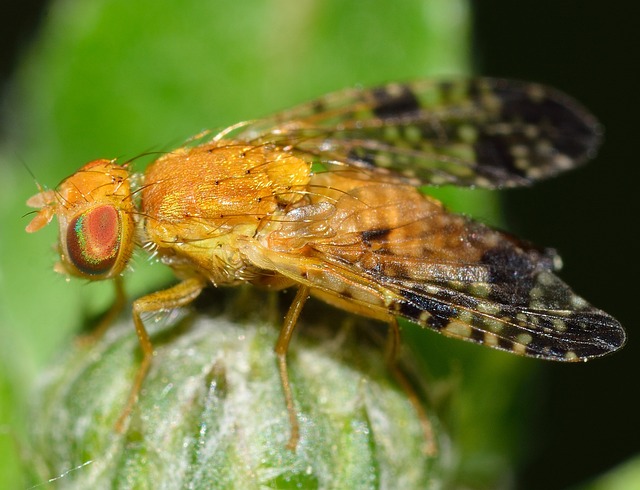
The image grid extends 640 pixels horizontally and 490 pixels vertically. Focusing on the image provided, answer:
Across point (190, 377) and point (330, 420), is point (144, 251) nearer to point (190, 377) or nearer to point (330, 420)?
point (190, 377)

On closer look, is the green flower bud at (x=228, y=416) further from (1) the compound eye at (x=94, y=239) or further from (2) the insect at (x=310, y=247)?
(1) the compound eye at (x=94, y=239)

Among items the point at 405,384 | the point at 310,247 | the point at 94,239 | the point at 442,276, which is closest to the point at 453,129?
the point at 442,276

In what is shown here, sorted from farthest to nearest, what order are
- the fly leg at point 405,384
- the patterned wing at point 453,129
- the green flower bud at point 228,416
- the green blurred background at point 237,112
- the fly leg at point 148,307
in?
the green blurred background at point 237,112, the patterned wing at point 453,129, the fly leg at point 405,384, the fly leg at point 148,307, the green flower bud at point 228,416

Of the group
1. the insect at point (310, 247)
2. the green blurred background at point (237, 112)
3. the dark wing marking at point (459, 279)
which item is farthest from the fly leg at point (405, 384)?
the green blurred background at point (237, 112)

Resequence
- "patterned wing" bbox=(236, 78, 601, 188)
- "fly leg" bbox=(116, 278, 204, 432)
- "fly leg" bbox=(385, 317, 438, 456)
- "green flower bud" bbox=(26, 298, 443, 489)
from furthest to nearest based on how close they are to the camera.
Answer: "patterned wing" bbox=(236, 78, 601, 188) < "fly leg" bbox=(385, 317, 438, 456) < "fly leg" bbox=(116, 278, 204, 432) < "green flower bud" bbox=(26, 298, 443, 489)

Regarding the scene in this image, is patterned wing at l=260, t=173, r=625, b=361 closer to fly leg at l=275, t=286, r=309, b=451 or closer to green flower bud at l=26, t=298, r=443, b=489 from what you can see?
fly leg at l=275, t=286, r=309, b=451

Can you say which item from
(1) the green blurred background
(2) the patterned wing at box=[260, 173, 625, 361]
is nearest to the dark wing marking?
(2) the patterned wing at box=[260, 173, 625, 361]
